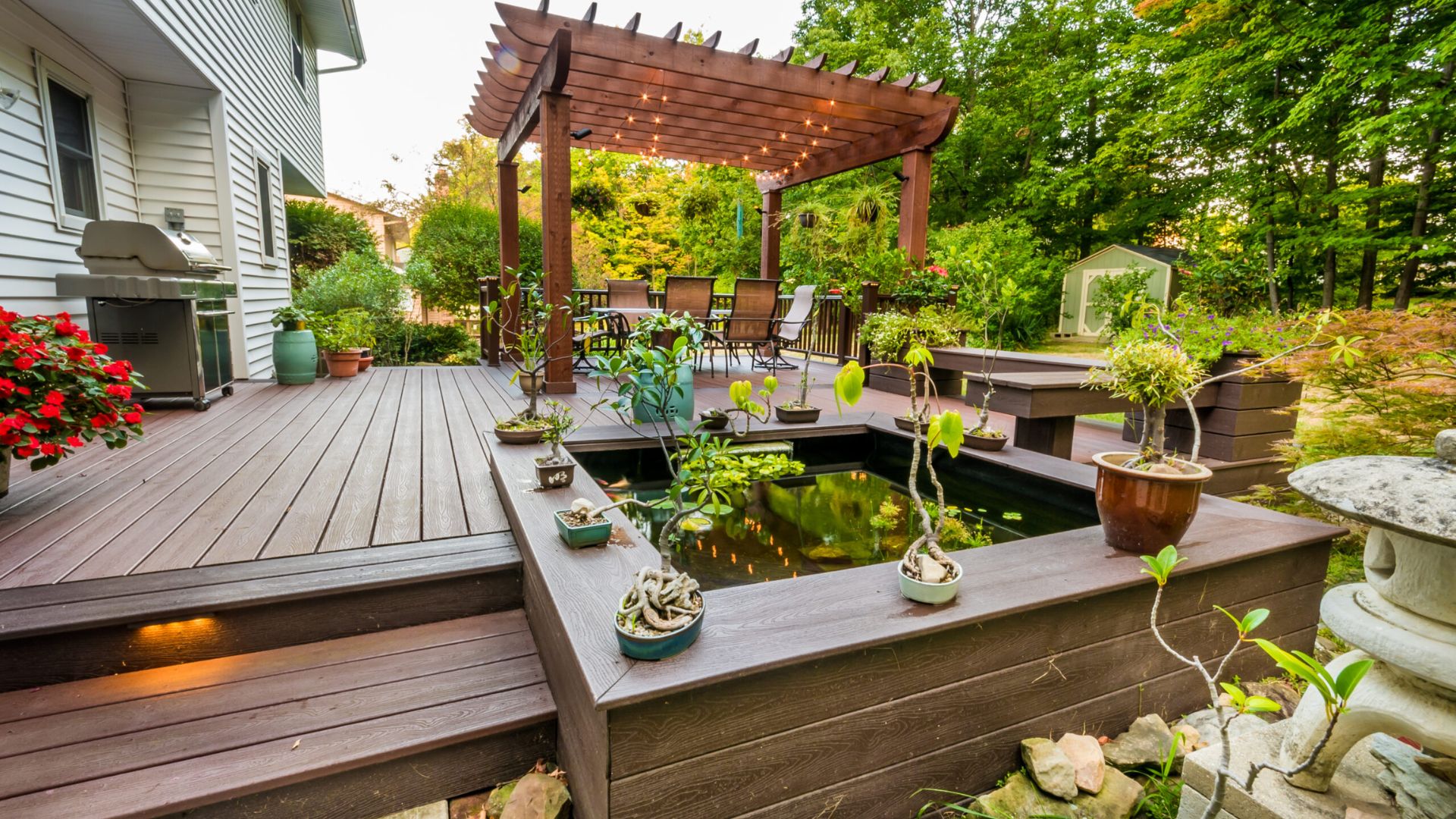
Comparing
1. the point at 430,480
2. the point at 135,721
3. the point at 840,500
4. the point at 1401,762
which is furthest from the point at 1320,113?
the point at 135,721

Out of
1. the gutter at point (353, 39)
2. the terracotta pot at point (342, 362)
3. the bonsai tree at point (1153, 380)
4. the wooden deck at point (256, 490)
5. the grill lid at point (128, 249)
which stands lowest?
the wooden deck at point (256, 490)

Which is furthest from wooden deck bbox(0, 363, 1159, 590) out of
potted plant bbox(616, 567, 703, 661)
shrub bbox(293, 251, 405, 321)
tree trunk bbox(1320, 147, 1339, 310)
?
tree trunk bbox(1320, 147, 1339, 310)

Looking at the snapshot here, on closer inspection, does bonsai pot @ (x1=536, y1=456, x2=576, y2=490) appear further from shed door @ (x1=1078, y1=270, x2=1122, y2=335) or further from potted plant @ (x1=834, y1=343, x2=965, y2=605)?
shed door @ (x1=1078, y1=270, x2=1122, y2=335)

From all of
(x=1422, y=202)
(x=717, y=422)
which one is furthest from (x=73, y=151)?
(x=1422, y=202)

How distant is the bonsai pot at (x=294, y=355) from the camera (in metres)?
5.33

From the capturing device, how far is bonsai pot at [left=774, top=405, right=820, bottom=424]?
382 cm

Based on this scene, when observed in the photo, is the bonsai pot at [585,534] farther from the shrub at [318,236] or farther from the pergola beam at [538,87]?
the shrub at [318,236]

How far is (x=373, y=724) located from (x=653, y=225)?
14670 millimetres

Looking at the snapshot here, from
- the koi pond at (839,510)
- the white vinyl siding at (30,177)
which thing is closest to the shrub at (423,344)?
the white vinyl siding at (30,177)

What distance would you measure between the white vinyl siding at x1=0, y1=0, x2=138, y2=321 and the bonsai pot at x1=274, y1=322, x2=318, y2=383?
1.31m

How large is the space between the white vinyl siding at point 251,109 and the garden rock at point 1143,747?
5746mm

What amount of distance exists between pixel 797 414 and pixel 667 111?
12.1ft

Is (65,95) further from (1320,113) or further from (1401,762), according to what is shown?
(1320,113)

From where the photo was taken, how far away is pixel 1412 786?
3.86 ft
